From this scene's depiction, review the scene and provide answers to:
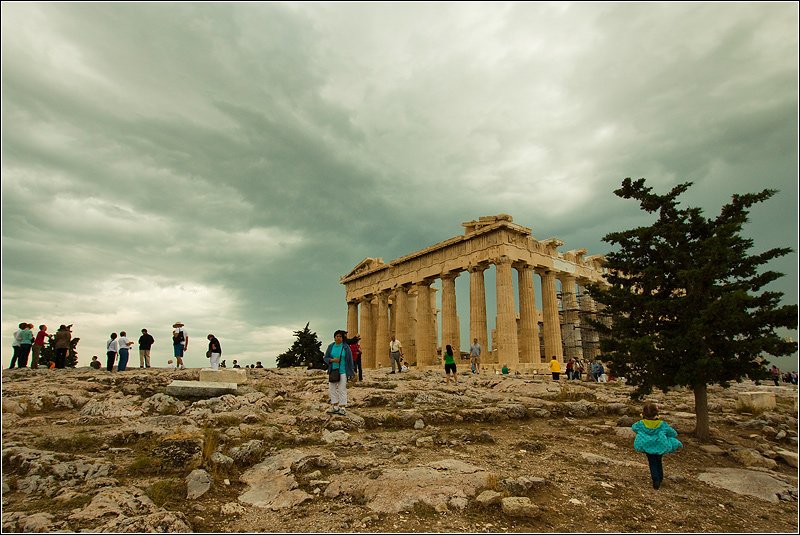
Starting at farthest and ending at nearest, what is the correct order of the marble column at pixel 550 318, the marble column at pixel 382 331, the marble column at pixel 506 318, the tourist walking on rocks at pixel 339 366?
1. the marble column at pixel 382 331
2. the marble column at pixel 550 318
3. the marble column at pixel 506 318
4. the tourist walking on rocks at pixel 339 366

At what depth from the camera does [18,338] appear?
61.0 feet

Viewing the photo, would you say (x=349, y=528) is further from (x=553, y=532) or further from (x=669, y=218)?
(x=669, y=218)

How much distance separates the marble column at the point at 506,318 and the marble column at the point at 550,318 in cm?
384

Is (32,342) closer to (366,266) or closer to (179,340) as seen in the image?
(179,340)

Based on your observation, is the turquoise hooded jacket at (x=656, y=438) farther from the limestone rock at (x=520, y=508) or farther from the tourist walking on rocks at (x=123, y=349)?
the tourist walking on rocks at (x=123, y=349)

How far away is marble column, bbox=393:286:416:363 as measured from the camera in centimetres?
3928

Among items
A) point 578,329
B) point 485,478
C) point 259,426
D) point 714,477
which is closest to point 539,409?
point 714,477

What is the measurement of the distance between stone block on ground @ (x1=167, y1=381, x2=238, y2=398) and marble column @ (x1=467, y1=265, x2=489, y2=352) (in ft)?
70.1

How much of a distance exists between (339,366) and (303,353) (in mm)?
40219

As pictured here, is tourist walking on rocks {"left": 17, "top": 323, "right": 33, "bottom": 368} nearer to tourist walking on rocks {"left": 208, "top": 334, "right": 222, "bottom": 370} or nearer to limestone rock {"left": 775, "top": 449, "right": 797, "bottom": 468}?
tourist walking on rocks {"left": 208, "top": 334, "right": 222, "bottom": 370}

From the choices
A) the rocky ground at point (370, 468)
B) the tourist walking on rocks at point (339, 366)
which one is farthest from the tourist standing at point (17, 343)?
the tourist walking on rocks at point (339, 366)

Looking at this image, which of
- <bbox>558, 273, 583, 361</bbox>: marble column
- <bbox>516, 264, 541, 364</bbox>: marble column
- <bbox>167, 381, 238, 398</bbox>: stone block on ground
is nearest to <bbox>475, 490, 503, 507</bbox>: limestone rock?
<bbox>167, 381, 238, 398</bbox>: stone block on ground

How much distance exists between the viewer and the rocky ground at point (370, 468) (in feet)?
19.7

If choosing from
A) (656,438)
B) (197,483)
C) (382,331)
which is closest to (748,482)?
(656,438)
